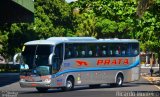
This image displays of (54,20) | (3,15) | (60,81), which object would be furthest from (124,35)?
(60,81)

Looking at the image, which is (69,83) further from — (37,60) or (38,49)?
(38,49)

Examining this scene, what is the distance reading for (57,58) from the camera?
3025 centimetres

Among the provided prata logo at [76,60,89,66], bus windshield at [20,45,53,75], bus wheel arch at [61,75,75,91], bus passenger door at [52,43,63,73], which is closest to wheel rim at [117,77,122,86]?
prata logo at [76,60,89,66]

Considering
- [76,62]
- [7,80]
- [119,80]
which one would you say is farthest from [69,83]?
[7,80]

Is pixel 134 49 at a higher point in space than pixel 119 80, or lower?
higher

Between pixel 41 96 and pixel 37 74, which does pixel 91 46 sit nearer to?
pixel 37 74

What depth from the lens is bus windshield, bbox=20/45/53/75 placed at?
2977 centimetres

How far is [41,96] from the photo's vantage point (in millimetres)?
26391

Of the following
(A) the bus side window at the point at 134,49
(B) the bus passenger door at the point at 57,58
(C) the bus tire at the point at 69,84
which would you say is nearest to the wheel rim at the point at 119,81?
(A) the bus side window at the point at 134,49

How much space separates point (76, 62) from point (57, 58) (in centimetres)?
219

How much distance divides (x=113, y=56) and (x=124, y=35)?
38.3 m

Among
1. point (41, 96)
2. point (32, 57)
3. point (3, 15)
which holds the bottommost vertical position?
point (41, 96)

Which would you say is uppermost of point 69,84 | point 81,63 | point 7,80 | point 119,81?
point 81,63

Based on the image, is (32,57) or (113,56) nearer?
(32,57)
